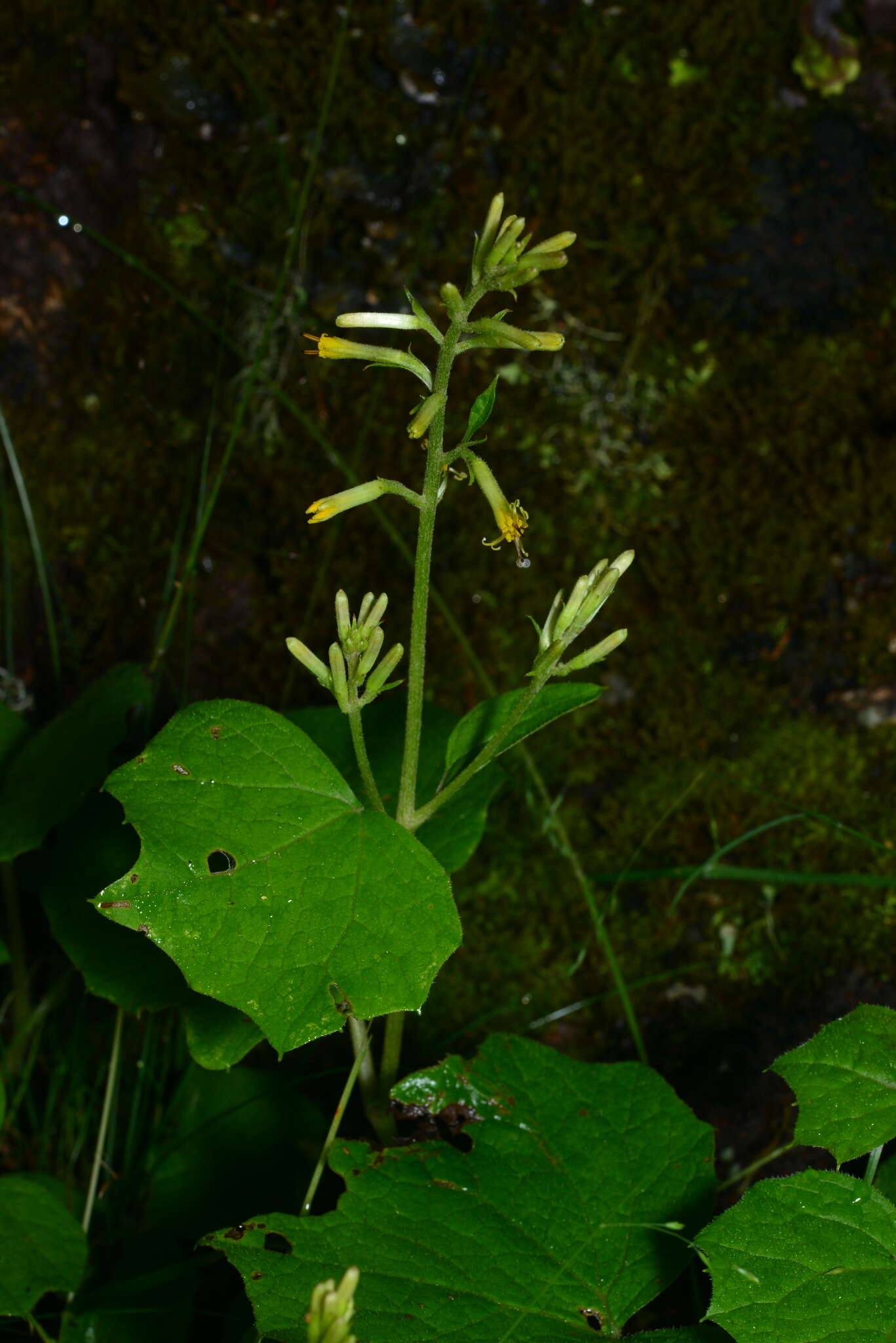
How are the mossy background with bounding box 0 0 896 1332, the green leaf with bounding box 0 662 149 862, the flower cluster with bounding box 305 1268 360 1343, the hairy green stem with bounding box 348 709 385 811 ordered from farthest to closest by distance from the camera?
the mossy background with bounding box 0 0 896 1332 < the green leaf with bounding box 0 662 149 862 < the hairy green stem with bounding box 348 709 385 811 < the flower cluster with bounding box 305 1268 360 1343

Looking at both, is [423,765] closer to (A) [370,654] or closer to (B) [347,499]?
(A) [370,654]

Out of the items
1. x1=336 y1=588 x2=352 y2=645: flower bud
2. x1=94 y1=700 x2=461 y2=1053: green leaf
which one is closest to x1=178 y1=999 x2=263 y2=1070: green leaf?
x1=94 y1=700 x2=461 y2=1053: green leaf

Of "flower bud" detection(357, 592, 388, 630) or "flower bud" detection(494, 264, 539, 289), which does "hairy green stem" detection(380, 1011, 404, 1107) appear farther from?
"flower bud" detection(494, 264, 539, 289)

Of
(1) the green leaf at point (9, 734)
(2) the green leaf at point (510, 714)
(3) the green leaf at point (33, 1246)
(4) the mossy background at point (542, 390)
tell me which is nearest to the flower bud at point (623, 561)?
(2) the green leaf at point (510, 714)

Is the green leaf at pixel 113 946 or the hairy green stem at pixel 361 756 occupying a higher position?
the hairy green stem at pixel 361 756

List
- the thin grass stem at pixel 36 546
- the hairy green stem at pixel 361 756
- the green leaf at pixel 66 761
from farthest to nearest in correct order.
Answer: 1. the thin grass stem at pixel 36 546
2. the green leaf at pixel 66 761
3. the hairy green stem at pixel 361 756

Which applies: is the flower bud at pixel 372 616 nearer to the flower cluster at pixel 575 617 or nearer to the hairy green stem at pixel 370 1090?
the flower cluster at pixel 575 617

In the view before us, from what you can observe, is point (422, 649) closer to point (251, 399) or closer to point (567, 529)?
point (567, 529)
